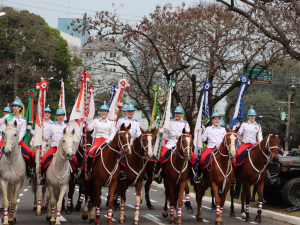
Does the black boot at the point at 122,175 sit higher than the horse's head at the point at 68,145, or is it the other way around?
the horse's head at the point at 68,145

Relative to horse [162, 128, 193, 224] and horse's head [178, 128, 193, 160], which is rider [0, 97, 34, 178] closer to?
horse [162, 128, 193, 224]

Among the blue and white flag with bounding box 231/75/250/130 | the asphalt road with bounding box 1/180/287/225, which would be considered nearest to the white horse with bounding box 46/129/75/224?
the asphalt road with bounding box 1/180/287/225

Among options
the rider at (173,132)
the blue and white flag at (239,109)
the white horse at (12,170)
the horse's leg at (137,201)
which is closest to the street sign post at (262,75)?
the blue and white flag at (239,109)

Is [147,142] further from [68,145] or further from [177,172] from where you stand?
[68,145]

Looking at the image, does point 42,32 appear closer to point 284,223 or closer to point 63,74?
point 63,74

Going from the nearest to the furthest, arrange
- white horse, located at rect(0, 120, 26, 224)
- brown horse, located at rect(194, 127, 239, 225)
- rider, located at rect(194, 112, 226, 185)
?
1. white horse, located at rect(0, 120, 26, 224)
2. brown horse, located at rect(194, 127, 239, 225)
3. rider, located at rect(194, 112, 226, 185)

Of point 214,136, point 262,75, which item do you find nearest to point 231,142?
point 214,136

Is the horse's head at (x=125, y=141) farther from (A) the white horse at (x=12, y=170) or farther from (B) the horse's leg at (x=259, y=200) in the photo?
(B) the horse's leg at (x=259, y=200)

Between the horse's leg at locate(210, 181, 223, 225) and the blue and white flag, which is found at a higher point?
the blue and white flag

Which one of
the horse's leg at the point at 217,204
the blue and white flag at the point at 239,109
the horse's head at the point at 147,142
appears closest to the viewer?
the horse's head at the point at 147,142

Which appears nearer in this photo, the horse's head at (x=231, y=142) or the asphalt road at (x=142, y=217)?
the horse's head at (x=231, y=142)

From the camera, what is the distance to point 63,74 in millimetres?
49000

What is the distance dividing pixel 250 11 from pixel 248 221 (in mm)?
7743

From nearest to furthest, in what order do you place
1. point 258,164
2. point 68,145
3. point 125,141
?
1. point 68,145
2. point 125,141
3. point 258,164
